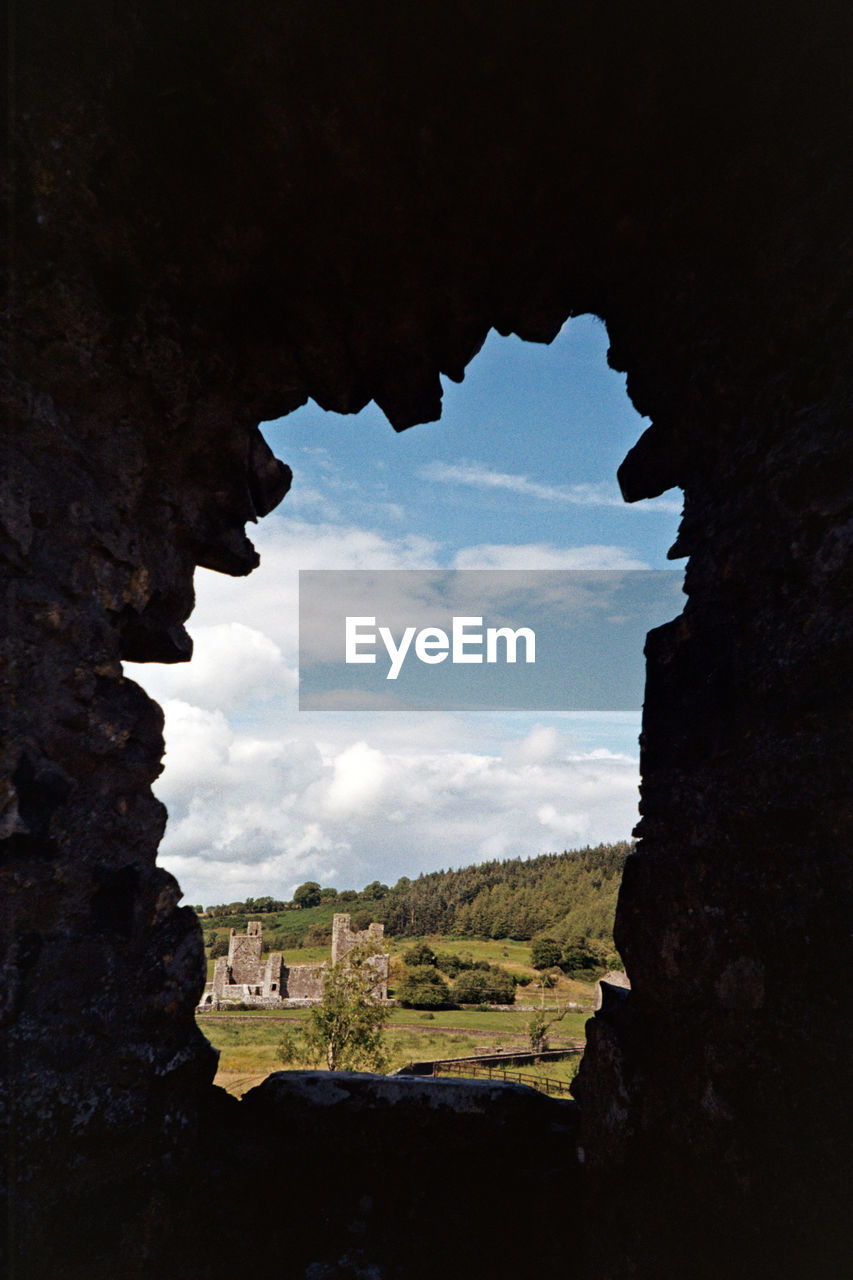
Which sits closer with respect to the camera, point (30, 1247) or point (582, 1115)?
point (30, 1247)

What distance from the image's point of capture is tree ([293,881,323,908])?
120 meters

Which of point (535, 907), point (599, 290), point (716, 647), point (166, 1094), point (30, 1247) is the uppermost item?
point (599, 290)

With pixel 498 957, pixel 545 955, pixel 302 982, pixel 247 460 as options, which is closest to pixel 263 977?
pixel 302 982

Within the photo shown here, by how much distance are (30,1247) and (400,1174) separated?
2.61m

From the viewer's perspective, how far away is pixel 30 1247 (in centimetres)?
303

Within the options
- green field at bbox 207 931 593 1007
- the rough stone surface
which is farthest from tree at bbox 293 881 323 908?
the rough stone surface

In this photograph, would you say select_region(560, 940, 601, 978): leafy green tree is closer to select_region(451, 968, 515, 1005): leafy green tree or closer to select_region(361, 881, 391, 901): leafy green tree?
select_region(451, 968, 515, 1005): leafy green tree

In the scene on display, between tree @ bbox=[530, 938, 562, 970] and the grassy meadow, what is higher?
the grassy meadow

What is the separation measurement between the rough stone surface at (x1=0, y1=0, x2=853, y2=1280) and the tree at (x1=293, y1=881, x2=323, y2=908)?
126m

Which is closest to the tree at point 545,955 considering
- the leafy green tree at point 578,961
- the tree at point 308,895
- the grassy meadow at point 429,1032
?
the leafy green tree at point 578,961

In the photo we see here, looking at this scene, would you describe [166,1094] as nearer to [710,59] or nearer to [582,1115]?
[582,1115]

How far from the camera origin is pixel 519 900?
85312mm

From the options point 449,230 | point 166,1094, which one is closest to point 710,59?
point 449,230

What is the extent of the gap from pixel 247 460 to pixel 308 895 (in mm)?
128627
